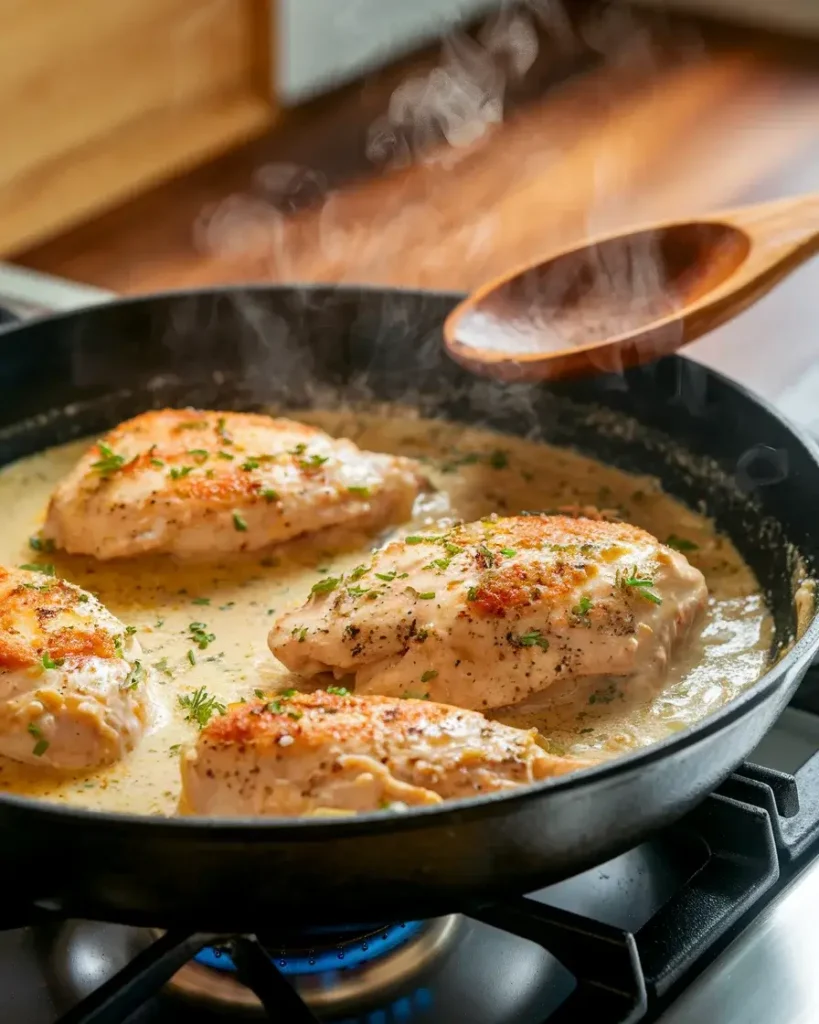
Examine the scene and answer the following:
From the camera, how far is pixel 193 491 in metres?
1.63

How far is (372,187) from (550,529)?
2.30 metres

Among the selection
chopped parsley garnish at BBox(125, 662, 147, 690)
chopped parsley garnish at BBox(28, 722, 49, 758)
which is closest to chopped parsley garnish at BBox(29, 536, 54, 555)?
chopped parsley garnish at BBox(125, 662, 147, 690)

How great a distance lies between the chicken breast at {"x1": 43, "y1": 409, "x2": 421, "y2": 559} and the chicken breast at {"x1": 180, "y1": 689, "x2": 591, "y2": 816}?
48cm

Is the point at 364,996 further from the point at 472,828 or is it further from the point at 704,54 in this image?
the point at 704,54

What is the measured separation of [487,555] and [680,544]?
36 cm

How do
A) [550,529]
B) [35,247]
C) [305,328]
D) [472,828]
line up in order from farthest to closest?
[35,247], [305,328], [550,529], [472,828]

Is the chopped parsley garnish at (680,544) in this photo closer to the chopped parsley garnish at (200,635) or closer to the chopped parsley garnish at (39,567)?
the chopped parsley garnish at (200,635)

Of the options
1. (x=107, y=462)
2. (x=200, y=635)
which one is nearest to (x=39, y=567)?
(x=107, y=462)

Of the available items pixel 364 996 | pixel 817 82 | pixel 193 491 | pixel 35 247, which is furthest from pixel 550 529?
pixel 817 82

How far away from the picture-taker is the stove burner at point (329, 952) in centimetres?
117

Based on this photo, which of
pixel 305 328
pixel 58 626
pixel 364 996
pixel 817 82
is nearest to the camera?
pixel 364 996

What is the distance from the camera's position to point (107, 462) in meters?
1.67

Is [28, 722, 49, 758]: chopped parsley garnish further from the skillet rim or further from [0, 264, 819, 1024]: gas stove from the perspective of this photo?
the skillet rim

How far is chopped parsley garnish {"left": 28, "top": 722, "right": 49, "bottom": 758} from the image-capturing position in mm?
1258
